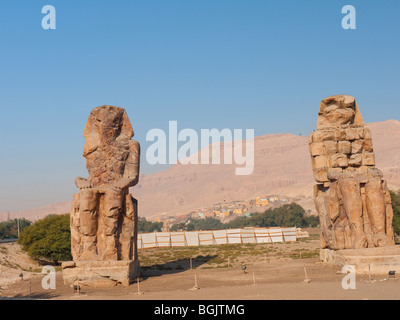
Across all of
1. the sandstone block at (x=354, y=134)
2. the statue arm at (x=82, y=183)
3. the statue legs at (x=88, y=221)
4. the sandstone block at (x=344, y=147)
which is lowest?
the statue legs at (x=88, y=221)

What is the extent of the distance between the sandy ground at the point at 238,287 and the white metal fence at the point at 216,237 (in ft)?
50.8

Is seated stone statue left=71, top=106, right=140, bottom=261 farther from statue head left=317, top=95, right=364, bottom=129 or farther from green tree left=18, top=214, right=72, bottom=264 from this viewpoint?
green tree left=18, top=214, right=72, bottom=264

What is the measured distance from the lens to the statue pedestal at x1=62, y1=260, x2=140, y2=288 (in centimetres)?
1333

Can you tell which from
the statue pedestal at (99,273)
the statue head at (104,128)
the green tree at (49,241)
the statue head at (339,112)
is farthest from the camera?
the green tree at (49,241)

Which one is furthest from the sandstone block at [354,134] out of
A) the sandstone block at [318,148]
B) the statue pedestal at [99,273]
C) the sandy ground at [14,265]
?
the sandy ground at [14,265]

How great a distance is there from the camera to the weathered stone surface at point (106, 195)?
45.3ft

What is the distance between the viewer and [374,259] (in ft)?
41.7

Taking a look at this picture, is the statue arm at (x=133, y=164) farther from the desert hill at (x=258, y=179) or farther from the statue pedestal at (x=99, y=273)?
the desert hill at (x=258, y=179)

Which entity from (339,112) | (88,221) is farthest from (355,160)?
(88,221)

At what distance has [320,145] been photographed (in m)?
15.4

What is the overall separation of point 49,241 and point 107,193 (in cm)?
1259

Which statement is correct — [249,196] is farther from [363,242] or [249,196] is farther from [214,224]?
[363,242]

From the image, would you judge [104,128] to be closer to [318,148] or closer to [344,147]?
[318,148]
